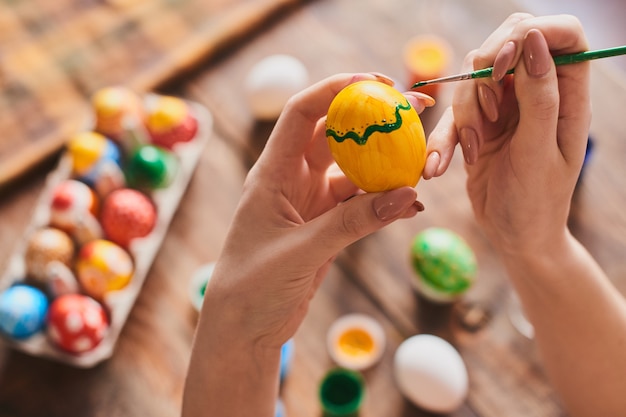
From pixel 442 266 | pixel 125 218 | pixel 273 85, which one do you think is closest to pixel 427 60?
pixel 273 85

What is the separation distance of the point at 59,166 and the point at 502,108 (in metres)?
0.82

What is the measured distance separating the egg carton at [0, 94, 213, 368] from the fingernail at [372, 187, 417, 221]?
0.53m

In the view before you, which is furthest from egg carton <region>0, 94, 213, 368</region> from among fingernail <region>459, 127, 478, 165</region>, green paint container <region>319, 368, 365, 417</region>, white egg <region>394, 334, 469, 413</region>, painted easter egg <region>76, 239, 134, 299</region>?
fingernail <region>459, 127, 478, 165</region>

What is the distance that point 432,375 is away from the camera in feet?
3.05

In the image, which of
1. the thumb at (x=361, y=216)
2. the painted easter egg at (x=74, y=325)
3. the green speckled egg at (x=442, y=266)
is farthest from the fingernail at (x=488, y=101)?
the painted easter egg at (x=74, y=325)

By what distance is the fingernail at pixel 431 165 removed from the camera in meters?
0.72

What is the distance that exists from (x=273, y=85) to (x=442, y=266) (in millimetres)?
483

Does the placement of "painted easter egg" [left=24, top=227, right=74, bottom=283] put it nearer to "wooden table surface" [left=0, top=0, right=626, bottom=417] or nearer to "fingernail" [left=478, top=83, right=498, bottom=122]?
"wooden table surface" [left=0, top=0, right=626, bottom=417]

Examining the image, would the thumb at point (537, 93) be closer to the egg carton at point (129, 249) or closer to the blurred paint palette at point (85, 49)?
the egg carton at point (129, 249)

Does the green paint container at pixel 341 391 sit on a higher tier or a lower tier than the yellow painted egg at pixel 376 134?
lower

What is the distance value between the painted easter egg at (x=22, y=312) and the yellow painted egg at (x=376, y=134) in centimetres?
61

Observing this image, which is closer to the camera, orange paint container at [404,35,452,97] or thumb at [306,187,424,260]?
thumb at [306,187,424,260]

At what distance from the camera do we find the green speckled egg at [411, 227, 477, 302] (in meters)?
1.00

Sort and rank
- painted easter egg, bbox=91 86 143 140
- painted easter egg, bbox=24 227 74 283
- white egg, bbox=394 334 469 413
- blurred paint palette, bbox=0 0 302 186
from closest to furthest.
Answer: white egg, bbox=394 334 469 413 → painted easter egg, bbox=24 227 74 283 → painted easter egg, bbox=91 86 143 140 → blurred paint palette, bbox=0 0 302 186
